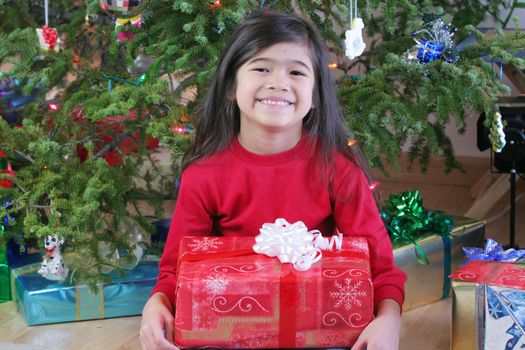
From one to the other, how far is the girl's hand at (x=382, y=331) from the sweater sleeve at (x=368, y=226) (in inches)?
1.5

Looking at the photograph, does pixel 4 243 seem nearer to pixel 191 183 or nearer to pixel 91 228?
pixel 91 228

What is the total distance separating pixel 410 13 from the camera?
2105 millimetres

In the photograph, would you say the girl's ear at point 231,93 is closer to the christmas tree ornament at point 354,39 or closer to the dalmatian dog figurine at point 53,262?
the christmas tree ornament at point 354,39

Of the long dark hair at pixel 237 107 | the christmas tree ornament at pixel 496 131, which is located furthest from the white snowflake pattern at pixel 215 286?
the christmas tree ornament at pixel 496 131

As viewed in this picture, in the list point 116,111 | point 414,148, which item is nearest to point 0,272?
point 116,111

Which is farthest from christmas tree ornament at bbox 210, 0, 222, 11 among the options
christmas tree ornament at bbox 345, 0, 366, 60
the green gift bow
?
the green gift bow

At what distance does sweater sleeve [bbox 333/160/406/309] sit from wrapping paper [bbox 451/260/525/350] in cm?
20

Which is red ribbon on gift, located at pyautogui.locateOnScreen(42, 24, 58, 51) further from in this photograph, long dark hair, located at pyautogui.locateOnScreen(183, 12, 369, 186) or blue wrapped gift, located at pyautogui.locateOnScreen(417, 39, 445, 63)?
blue wrapped gift, located at pyautogui.locateOnScreen(417, 39, 445, 63)

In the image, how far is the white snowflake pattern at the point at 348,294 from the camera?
1.28 m

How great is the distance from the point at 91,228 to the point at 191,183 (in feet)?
1.61

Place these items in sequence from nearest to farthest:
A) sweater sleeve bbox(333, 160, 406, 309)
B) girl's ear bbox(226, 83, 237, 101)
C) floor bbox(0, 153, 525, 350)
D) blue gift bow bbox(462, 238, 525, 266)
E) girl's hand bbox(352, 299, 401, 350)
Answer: girl's hand bbox(352, 299, 401, 350)
sweater sleeve bbox(333, 160, 406, 309)
girl's ear bbox(226, 83, 237, 101)
blue gift bow bbox(462, 238, 525, 266)
floor bbox(0, 153, 525, 350)

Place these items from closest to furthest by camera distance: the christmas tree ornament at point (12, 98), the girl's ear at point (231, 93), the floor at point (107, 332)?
the girl's ear at point (231, 93)
the floor at point (107, 332)
the christmas tree ornament at point (12, 98)

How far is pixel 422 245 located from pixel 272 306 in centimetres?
89

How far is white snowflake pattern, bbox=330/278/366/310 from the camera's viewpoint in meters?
1.28
